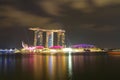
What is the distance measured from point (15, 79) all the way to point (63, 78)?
8.41 m

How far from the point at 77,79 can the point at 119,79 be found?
7008 millimetres

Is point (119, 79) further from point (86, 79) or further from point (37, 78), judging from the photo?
point (37, 78)

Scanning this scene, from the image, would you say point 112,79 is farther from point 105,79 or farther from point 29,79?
point 29,79

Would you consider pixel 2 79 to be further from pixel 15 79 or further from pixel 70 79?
pixel 70 79

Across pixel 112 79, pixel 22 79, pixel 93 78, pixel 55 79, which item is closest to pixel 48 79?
pixel 55 79

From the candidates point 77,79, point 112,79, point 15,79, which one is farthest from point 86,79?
point 15,79

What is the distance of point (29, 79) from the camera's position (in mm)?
41438

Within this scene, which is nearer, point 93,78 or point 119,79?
point 119,79

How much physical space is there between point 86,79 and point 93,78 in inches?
70.4

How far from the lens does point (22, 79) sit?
41500 mm

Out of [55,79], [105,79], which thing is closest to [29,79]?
[55,79]

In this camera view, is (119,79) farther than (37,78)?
No

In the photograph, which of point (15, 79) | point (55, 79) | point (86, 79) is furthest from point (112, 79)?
point (15, 79)

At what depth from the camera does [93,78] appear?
42000 mm
